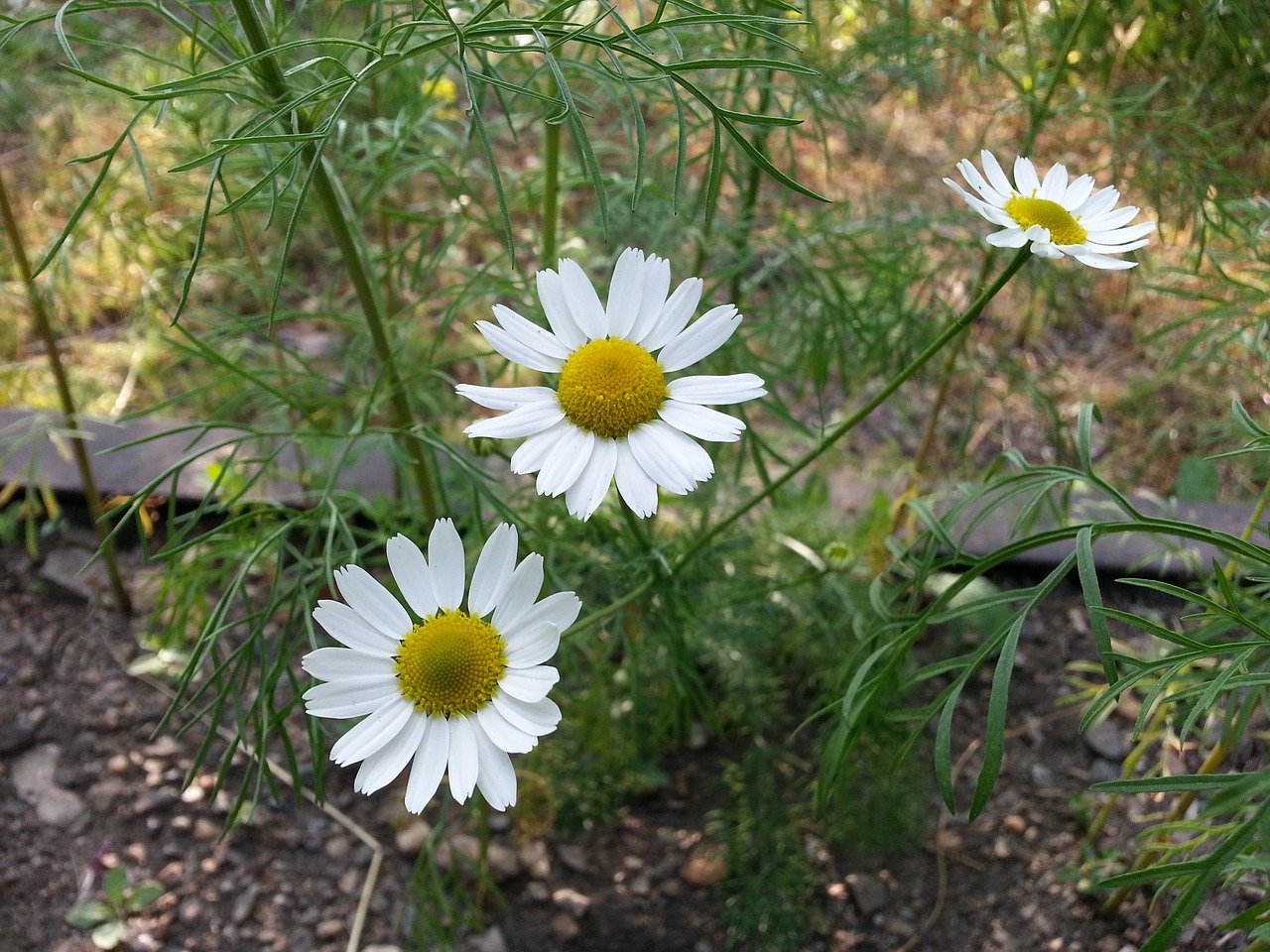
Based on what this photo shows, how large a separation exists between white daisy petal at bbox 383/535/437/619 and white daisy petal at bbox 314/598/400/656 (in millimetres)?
41

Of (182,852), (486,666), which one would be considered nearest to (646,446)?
(486,666)

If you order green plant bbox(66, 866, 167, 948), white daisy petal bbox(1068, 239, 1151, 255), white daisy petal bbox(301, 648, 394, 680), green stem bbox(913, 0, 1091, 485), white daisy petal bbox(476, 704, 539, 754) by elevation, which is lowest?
green plant bbox(66, 866, 167, 948)

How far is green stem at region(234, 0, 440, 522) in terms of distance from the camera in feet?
3.19

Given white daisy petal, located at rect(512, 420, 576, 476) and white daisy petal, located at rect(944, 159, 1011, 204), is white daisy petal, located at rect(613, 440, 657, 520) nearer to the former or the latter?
white daisy petal, located at rect(512, 420, 576, 476)

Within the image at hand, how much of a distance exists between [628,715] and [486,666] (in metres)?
0.98

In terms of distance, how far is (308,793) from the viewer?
172 cm

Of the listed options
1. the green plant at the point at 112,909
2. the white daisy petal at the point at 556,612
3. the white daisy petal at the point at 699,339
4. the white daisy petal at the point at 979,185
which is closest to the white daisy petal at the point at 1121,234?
the white daisy petal at the point at 979,185

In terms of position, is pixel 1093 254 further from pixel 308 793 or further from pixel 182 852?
pixel 182 852

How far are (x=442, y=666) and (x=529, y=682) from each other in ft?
0.27

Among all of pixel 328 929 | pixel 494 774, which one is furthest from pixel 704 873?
pixel 494 774

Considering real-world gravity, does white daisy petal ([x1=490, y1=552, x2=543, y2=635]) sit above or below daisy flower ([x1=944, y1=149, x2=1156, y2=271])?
below

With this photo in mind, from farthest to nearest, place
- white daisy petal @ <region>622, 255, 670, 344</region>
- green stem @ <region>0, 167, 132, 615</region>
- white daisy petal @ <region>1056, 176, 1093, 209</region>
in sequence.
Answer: green stem @ <region>0, 167, 132, 615</region> → white daisy petal @ <region>1056, 176, 1093, 209</region> → white daisy petal @ <region>622, 255, 670, 344</region>

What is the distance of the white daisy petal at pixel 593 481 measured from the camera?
34.7 inches

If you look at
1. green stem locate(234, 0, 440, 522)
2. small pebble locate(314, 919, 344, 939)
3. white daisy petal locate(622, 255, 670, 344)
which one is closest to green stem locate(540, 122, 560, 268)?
green stem locate(234, 0, 440, 522)
